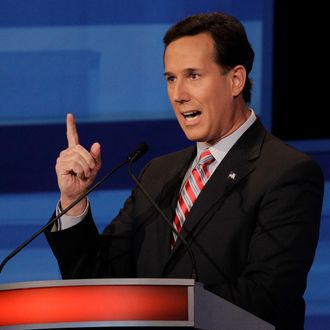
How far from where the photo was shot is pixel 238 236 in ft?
6.43

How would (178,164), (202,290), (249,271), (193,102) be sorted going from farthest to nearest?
(178,164), (193,102), (249,271), (202,290)

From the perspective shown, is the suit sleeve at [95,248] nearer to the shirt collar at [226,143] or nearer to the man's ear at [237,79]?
the shirt collar at [226,143]

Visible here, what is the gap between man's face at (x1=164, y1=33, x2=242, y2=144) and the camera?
2.13 m

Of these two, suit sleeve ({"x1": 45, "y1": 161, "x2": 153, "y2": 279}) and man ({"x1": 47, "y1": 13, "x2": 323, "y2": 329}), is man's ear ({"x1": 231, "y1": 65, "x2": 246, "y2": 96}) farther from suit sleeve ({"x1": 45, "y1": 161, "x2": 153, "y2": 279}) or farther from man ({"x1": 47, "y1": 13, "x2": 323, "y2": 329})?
suit sleeve ({"x1": 45, "y1": 161, "x2": 153, "y2": 279})

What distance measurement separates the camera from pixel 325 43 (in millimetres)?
3223

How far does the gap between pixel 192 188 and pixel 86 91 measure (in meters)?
1.22

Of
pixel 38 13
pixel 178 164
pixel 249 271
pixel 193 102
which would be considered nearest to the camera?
pixel 249 271

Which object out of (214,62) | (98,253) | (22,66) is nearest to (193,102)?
(214,62)

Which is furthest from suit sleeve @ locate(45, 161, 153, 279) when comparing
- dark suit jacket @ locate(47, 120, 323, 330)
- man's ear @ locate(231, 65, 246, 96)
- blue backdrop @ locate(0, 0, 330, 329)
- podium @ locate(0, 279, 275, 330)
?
blue backdrop @ locate(0, 0, 330, 329)

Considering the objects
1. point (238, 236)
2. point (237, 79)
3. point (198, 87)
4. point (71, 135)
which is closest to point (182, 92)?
point (198, 87)

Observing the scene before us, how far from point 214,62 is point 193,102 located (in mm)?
123

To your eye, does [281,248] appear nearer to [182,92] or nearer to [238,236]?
[238,236]

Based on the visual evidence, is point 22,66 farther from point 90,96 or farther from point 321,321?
point 321,321

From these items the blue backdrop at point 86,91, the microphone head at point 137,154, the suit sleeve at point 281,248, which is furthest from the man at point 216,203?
the blue backdrop at point 86,91
